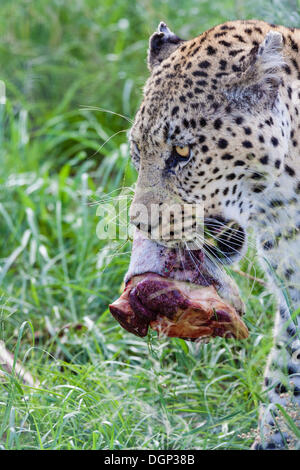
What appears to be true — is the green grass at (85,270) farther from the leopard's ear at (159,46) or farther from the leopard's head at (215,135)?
the leopard's ear at (159,46)

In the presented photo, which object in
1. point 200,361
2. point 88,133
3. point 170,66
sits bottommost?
point 200,361

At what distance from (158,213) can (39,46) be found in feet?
18.7

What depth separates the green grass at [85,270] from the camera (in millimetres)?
4562

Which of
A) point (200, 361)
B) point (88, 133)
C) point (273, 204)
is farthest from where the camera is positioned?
point (88, 133)

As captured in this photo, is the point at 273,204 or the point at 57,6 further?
the point at 57,6

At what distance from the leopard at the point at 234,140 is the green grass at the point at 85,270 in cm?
32

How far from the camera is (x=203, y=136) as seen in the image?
4.27m

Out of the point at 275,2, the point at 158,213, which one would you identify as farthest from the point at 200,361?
the point at 275,2

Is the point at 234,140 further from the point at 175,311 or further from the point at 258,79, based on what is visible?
the point at 175,311

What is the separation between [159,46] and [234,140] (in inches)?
42.5

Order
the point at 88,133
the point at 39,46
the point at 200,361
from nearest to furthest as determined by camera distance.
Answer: the point at 200,361, the point at 88,133, the point at 39,46

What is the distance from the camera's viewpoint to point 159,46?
16.3 ft

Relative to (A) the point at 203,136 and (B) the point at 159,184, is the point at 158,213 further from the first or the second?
(A) the point at 203,136

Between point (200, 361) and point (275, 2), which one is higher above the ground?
point (275, 2)
